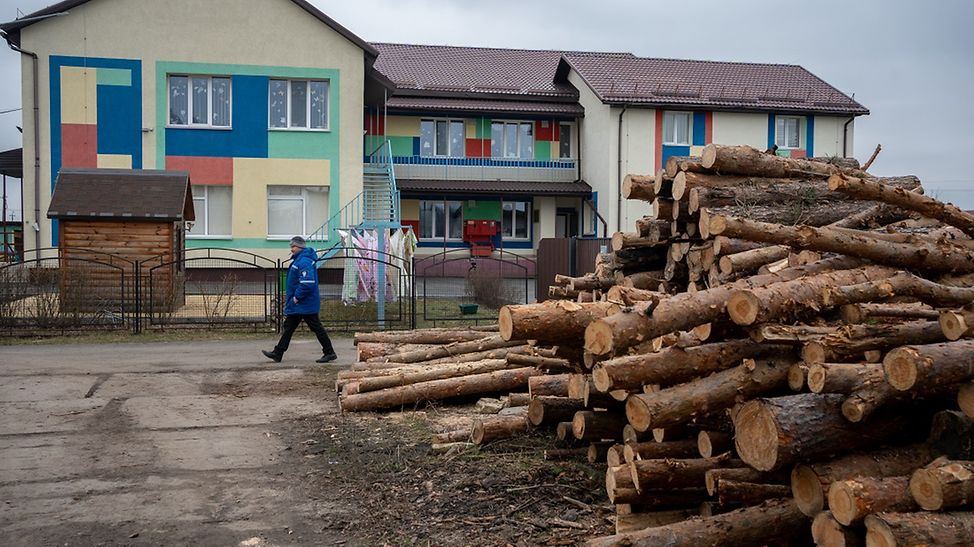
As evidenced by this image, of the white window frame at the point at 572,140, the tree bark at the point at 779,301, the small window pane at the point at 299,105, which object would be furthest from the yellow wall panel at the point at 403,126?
the tree bark at the point at 779,301

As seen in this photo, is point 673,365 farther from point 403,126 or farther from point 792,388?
point 403,126

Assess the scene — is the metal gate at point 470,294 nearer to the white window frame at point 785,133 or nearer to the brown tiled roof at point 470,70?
the brown tiled roof at point 470,70

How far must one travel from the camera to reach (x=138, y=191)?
20.6 metres

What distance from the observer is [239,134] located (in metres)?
26.8

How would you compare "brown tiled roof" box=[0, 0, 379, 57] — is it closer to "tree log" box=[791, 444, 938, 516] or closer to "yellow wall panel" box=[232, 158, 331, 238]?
"yellow wall panel" box=[232, 158, 331, 238]

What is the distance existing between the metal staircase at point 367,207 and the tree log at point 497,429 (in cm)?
1703

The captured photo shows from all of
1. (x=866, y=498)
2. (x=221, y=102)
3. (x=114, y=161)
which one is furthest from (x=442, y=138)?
(x=866, y=498)

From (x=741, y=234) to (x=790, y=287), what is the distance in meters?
0.92

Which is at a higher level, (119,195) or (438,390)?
(119,195)

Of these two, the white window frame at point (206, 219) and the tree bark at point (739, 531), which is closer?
the tree bark at point (739, 531)

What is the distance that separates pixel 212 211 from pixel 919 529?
2565 centimetres

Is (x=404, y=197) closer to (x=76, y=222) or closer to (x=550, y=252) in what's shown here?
(x=550, y=252)

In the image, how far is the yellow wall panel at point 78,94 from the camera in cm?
2559

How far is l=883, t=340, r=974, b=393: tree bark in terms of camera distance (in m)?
3.93
